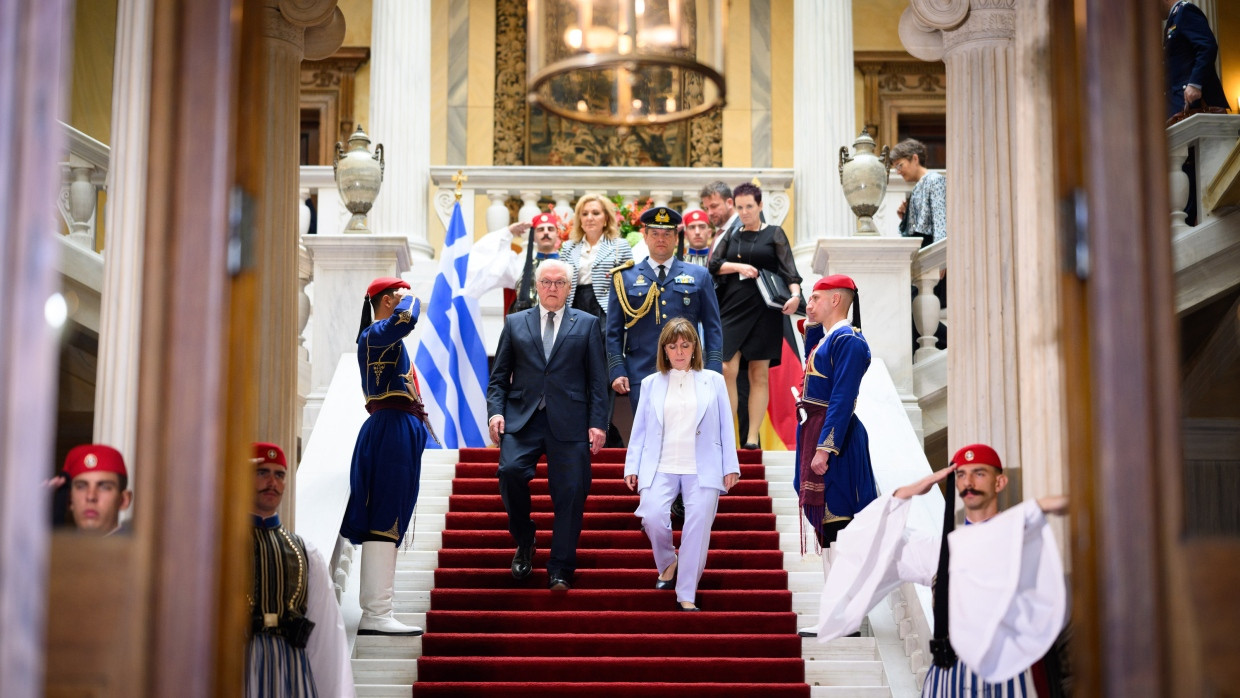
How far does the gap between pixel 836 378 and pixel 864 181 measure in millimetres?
3473

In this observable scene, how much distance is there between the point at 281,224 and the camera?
6.62 m

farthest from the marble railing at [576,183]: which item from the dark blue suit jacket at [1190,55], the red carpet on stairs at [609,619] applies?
the dark blue suit jacket at [1190,55]

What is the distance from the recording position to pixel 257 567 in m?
5.70

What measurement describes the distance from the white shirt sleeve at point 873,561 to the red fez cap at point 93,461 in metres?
2.68

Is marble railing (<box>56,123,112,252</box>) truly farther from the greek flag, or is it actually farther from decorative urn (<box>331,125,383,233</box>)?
the greek flag

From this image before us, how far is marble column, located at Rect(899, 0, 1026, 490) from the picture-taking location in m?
6.50

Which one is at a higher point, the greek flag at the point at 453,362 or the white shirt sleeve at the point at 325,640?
the greek flag at the point at 453,362

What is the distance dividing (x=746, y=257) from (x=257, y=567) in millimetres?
5141

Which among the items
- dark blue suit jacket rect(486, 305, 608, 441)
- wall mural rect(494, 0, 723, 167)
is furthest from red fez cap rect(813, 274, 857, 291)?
wall mural rect(494, 0, 723, 167)

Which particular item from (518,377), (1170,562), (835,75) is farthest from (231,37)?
(835,75)

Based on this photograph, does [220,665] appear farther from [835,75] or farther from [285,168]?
[835,75]

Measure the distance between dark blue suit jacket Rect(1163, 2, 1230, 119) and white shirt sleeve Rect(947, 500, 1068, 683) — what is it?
4572mm

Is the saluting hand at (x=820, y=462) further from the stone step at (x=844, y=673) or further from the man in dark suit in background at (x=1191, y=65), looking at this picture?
the man in dark suit in background at (x=1191, y=65)

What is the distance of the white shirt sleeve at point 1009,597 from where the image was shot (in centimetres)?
472
